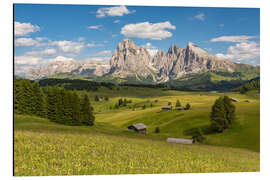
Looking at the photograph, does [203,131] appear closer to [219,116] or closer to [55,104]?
[219,116]

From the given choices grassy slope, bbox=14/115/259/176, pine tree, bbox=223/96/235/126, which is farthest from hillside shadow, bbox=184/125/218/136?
grassy slope, bbox=14/115/259/176

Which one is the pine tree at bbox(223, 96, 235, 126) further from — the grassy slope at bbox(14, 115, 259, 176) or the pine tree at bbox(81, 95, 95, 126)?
the pine tree at bbox(81, 95, 95, 126)

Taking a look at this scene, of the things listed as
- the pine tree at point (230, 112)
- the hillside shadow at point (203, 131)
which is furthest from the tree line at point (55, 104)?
the pine tree at point (230, 112)

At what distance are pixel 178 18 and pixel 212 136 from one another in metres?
20.7

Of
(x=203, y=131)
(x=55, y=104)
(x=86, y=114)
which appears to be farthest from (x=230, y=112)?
(x=55, y=104)

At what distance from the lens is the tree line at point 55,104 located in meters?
18.5

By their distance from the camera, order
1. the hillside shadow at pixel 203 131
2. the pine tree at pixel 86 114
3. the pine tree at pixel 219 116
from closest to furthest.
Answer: the pine tree at pixel 219 116
the pine tree at pixel 86 114
the hillside shadow at pixel 203 131

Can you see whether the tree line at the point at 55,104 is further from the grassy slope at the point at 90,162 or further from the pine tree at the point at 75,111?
the grassy slope at the point at 90,162

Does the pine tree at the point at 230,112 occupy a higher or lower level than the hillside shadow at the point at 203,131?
higher

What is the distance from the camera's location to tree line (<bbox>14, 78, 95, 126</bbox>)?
18.5 m
